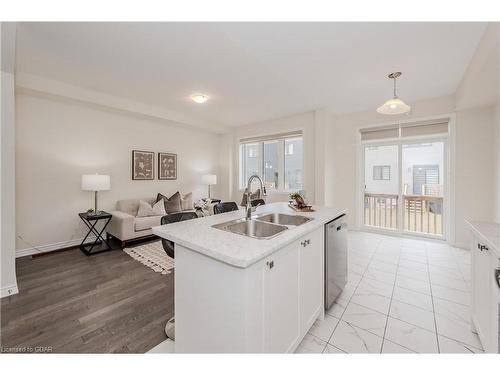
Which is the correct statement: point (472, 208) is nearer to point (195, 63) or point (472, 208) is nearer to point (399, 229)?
point (399, 229)

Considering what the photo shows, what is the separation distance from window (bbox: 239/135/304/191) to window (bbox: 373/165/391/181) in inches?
61.9

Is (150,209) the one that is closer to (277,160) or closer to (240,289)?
(277,160)

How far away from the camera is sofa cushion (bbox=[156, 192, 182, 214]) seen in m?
4.48

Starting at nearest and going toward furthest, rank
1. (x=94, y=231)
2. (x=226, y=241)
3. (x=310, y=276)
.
Answer: (x=226, y=241), (x=310, y=276), (x=94, y=231)

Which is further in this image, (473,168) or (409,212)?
(409,212)

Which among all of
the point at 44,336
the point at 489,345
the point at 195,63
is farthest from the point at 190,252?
the point at 195,63

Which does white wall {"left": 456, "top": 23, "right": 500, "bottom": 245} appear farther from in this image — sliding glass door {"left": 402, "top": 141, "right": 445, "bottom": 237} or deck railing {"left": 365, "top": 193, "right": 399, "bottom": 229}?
deck railing {"left": 365, "top": 193, "right": 399, "bottom": 229}

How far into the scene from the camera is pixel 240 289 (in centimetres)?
102

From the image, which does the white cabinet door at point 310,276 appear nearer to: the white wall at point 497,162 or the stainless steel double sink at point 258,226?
the stainless steel double sink at point 258,226

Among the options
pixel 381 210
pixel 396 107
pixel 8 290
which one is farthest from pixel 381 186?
pixel 8 290

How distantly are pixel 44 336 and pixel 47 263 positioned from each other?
183 centimetres

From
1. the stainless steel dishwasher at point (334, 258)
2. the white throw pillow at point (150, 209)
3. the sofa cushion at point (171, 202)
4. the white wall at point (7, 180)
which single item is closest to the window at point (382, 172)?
the stainless steel dishwasher at point (334, 258)

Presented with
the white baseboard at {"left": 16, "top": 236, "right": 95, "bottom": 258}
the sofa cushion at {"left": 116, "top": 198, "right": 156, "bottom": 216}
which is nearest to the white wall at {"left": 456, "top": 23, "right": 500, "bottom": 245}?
the sofa cushion at {"left": 116, "top": 198, "right": 156, "bottom": 216}

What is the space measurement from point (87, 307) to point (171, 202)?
2.72m
